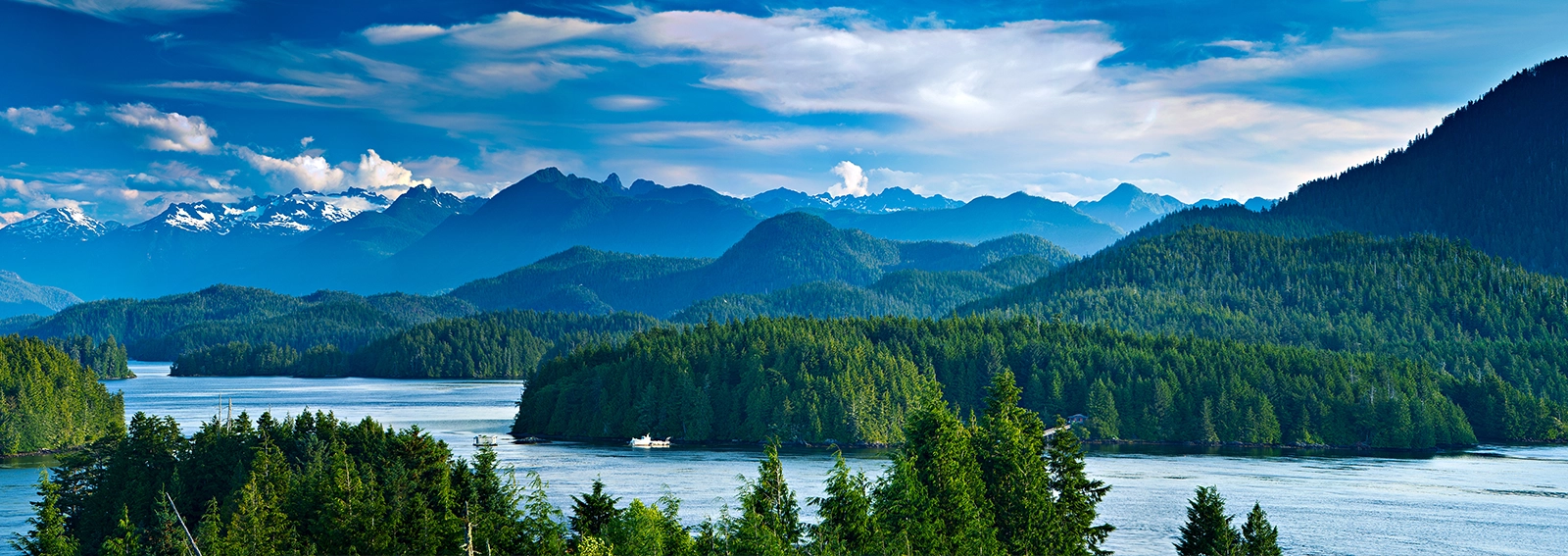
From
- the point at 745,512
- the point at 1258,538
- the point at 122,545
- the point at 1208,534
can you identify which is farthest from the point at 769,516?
the point at 122,545

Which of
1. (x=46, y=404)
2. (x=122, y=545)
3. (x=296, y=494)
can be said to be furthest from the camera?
(x=46, y=404)

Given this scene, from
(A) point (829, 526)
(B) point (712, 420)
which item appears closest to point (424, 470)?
(A) point (829, 526)

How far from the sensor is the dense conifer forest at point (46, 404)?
168 meters

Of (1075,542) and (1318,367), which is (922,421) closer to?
(1075,542)

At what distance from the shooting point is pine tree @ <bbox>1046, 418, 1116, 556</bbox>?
199 ft

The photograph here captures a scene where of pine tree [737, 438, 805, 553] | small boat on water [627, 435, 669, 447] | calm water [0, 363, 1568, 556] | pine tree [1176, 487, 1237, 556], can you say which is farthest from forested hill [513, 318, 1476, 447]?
pine tree [737, 438, 805, 553]

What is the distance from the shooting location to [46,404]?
177m

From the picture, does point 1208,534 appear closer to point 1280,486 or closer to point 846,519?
point 846,519

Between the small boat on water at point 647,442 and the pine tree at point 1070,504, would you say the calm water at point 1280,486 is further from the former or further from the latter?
the pine tree at point 1070,504

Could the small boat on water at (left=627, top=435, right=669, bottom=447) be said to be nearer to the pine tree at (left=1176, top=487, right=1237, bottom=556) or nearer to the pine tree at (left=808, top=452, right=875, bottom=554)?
the pine tree at (left=1176, top=487, right=1237, bottom=556)

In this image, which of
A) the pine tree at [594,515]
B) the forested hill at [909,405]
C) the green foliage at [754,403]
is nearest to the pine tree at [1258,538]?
the pine tree at [594,515]

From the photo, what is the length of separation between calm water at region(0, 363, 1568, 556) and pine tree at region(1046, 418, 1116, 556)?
3198 cm

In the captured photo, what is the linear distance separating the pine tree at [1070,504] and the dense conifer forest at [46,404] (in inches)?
5606

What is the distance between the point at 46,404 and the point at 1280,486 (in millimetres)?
167858
